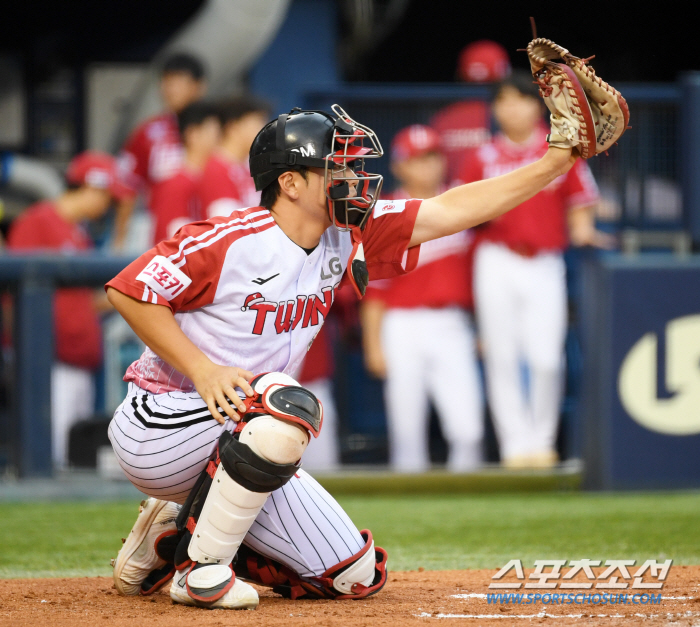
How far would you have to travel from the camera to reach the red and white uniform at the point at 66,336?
5609 mm

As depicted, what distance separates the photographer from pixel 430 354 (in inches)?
233

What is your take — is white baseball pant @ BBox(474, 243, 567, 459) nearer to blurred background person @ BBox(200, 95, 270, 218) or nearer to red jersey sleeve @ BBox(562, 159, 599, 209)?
red jersey sleeve @ BBox(562, 159, 599, 209)

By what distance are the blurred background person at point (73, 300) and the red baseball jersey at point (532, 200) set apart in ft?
6.71

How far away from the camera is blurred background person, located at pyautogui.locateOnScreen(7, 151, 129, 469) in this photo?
223 inches

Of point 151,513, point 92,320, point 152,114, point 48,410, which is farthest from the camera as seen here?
point 152,114

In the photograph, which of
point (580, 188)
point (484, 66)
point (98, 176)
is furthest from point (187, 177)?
point (580, 188)

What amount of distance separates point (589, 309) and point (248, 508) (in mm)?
3294

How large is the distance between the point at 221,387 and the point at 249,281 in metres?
0.29

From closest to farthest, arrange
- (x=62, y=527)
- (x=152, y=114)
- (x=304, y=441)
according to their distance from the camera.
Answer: (x=304, y=441) → (x=62, y=527) → (x=152, y=114)

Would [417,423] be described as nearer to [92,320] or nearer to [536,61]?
[92,320]

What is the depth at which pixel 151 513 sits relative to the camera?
3.04 metres

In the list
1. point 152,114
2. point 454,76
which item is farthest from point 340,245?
point 454,76

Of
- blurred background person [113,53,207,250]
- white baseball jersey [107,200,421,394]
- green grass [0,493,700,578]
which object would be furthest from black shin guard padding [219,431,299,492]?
blurred background person [113,53,207,250]

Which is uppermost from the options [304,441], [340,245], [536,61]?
[536,61]
